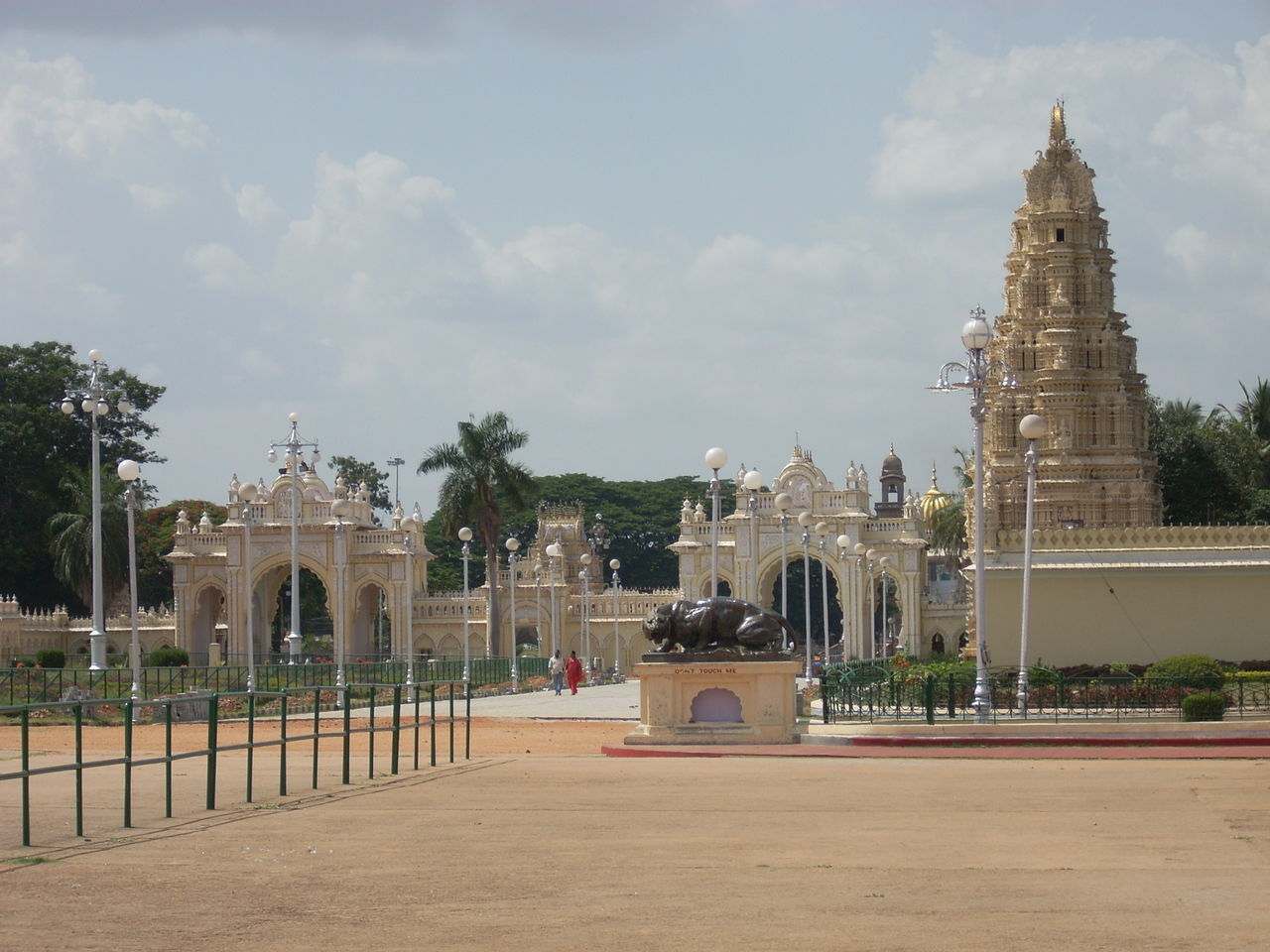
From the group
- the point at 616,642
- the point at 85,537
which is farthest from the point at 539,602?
the point at 85,537

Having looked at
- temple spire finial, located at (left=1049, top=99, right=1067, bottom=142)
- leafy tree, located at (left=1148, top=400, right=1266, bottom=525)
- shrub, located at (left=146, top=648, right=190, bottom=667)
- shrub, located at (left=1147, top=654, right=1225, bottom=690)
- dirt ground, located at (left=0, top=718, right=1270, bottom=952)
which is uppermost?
temple spire finial, located at (left=1049, top=99, right=1067, bottom=142)

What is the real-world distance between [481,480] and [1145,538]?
30.6m

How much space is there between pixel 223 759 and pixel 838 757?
8.49 m

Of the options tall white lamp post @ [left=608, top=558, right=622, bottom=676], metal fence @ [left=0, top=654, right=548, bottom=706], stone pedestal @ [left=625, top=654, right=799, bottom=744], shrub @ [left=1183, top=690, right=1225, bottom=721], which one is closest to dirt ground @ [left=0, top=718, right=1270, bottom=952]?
stone pedestal @ [left=625, top=654, right=799, bottom=744]

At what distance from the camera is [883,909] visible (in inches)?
441

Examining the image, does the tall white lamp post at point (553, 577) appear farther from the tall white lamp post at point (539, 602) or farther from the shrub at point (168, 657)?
the shrub at point (168, 657)

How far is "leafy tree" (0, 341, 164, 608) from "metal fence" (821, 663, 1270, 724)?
2168 inches

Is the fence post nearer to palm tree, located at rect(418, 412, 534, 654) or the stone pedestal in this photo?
the stone pedestal

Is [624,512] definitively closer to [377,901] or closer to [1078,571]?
[1078,571]

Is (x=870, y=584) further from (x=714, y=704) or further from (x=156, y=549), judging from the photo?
(x=156, y=549)

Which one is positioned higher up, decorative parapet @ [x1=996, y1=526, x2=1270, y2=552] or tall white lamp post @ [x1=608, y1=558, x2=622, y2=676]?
decorative parapet @ [x1=996, y1=526, x2=1270, y2=552]

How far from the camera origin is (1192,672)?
31.7 m

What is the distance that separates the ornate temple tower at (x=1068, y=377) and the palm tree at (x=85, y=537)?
37.2m

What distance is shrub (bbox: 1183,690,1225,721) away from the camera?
89.4ft
